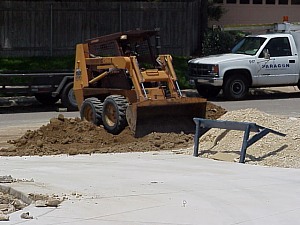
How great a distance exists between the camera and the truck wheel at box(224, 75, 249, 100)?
84.0 feet

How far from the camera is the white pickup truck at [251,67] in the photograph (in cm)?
2548

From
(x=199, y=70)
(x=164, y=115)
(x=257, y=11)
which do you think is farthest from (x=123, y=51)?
(x=257, y=11)

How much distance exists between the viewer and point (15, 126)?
61.8 feet

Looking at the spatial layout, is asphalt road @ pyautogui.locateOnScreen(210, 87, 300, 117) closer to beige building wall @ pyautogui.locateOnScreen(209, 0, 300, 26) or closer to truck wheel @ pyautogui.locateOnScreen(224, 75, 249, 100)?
truck wheel @ pyautogui.locateOnScreen(224, 75, 249, 100)

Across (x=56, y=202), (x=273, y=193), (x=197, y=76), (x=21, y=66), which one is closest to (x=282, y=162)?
(x=273, y=193)

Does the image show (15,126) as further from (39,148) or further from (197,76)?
(197,76)

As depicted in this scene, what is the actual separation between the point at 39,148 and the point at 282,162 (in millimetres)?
4664

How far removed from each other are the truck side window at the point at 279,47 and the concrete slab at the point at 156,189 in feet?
42.1

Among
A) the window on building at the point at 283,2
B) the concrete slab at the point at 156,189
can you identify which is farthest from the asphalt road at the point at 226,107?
the window on building at the point at 283,2

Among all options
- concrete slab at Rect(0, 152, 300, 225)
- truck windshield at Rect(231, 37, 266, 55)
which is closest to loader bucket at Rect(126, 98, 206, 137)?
concrete slab at Rect(0, 152, 300, 225)

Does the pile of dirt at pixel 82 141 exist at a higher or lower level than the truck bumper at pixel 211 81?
lower

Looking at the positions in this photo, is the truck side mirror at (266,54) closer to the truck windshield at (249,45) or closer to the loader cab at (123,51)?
the truck windshield at (249,45)

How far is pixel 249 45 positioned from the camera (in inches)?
1036

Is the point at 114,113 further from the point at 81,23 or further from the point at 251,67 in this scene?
the point at 81,23
